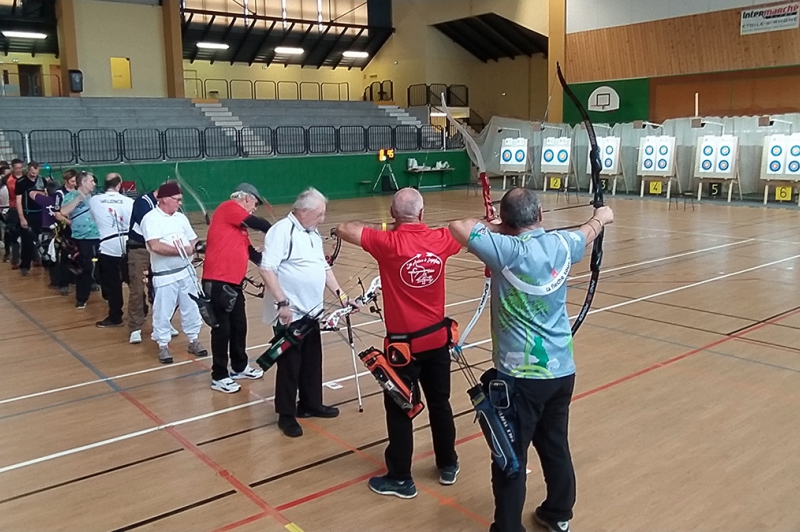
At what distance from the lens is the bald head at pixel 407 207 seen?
10.7 feet

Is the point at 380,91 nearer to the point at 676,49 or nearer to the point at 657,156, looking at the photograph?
the point at 676,49

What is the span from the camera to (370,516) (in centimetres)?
321

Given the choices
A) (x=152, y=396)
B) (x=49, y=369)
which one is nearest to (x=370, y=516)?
(x=152, y=396)

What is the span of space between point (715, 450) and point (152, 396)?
139 inches

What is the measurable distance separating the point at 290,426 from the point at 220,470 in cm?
54

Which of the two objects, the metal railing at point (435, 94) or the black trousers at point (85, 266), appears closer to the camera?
the black trousers at point (85, 266)

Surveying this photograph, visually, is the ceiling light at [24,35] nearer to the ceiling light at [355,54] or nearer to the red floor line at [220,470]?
the ceiling light at [355,54]

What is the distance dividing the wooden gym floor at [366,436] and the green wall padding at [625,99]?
14.7 metres

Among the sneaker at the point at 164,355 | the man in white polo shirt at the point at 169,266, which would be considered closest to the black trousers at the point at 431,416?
the man in white polo shirt at the point at 169,266

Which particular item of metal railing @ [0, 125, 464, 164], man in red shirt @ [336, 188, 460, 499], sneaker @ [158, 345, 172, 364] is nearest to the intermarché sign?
metal railing @ [0, 125, 464, 164]

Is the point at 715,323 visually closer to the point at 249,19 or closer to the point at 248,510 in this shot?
the point at 248,510

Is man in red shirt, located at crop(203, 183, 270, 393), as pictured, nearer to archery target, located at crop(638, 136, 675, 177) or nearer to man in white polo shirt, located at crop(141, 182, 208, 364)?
man in white polo shirt, located at crop(141, 182, 208, 364)

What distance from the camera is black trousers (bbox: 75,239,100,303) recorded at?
24.9 ft

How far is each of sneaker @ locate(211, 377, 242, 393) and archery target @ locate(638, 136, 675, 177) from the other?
15209mm
